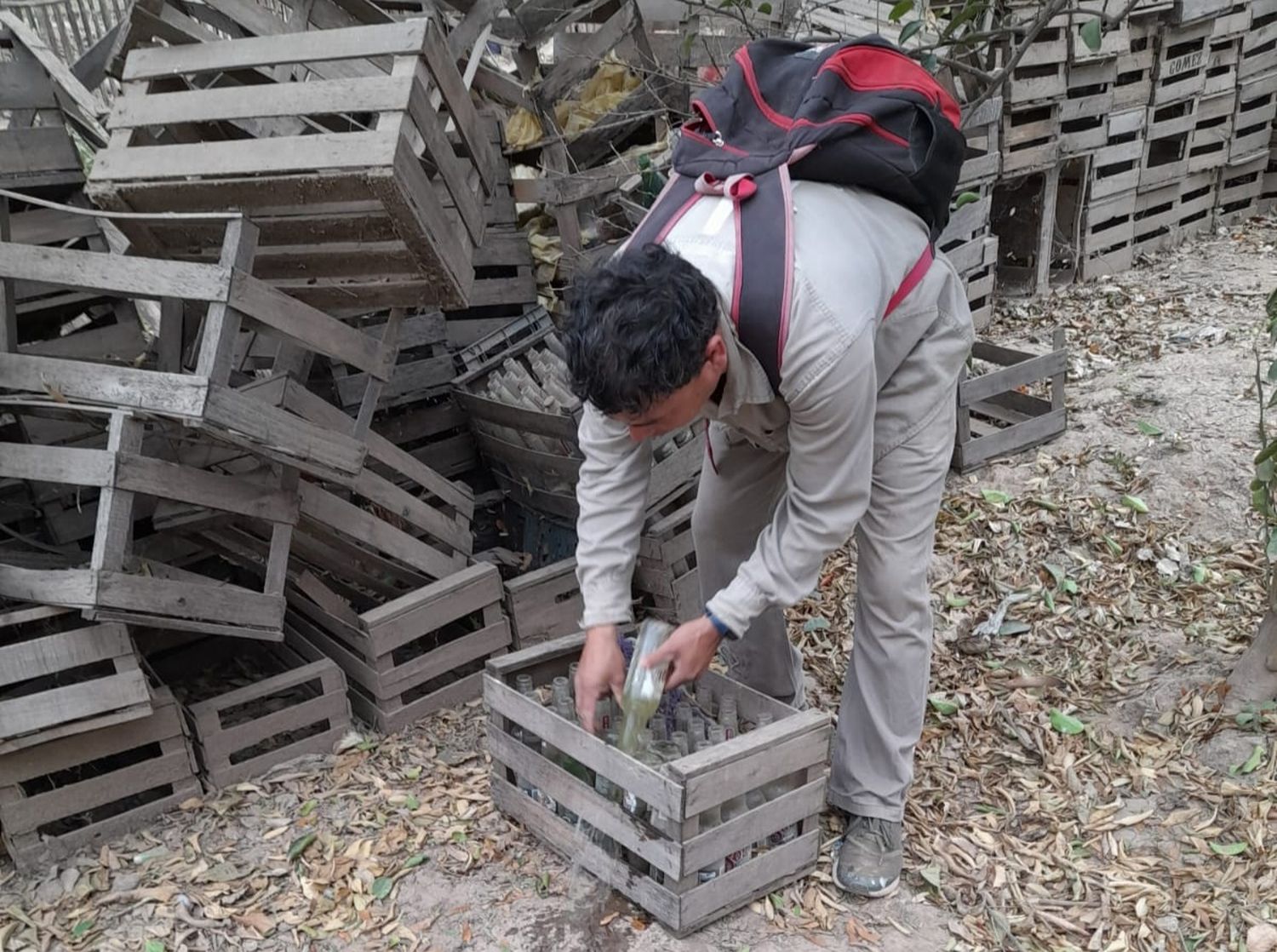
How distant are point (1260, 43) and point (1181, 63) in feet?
3.81

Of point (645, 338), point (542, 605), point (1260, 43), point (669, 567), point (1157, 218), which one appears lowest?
point (542, 605)

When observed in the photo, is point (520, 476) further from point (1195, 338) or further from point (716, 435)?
point (1195, 338)

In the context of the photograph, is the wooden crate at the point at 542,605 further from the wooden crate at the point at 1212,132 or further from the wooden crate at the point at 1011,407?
the wooden crate at the point at 1212,132

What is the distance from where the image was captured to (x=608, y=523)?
8.93ft

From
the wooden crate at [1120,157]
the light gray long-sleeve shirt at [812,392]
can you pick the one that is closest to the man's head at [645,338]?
the light gray long-sleeve shirt at [812,392]

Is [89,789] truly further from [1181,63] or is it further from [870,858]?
[1181,63]

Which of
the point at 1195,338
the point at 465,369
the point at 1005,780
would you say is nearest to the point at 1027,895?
the point at 1005,780

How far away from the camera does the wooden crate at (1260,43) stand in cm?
848

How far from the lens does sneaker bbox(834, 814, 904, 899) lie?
302 centimetres

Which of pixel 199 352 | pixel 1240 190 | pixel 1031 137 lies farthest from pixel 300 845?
pixel 1240 190

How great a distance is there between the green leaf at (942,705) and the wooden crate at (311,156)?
2224 mm

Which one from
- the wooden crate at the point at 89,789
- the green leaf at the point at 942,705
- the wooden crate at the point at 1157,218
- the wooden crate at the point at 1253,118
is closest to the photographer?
the wooden crate at the point at 89,789

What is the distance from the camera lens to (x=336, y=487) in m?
4.25

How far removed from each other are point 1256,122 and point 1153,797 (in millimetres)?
7590
